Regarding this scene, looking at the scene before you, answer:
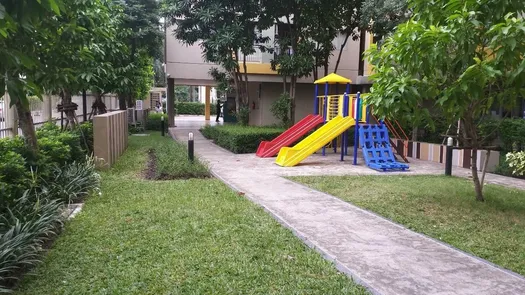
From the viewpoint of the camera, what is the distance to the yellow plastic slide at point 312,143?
1162 centimetres

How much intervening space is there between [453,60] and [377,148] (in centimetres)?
637

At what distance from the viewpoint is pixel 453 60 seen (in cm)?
573

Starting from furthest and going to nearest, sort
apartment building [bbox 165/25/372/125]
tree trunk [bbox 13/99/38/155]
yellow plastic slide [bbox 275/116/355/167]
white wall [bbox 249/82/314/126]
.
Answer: white wall [bbox 249/82/314/126] → apartment building [bbox 165/25/372/125] → yellow plastic slide [bbox 275/116/355/167] → tree trunk [bbox 13/99/38/155]

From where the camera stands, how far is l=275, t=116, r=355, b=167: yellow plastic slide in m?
11.6

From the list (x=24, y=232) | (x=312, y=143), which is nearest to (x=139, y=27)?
(x=312, y=143)

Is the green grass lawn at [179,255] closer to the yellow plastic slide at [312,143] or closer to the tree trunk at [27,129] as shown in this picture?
the tree trunk at [27,129]

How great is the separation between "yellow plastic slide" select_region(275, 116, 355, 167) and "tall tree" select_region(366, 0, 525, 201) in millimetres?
5015

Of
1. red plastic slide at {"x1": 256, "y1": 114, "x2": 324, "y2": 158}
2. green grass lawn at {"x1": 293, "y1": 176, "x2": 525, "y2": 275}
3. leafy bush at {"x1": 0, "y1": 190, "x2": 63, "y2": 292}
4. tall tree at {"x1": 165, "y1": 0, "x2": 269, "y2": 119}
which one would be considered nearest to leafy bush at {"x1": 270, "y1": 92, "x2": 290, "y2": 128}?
tall tree at {"x1": 165, "y1": 0, "x2": 269, "y2": 119}

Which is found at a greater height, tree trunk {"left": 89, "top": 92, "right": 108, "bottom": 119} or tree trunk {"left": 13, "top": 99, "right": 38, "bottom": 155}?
tree trunk {"left": 89, "top": 92, "right": 108, "bottom": 119}

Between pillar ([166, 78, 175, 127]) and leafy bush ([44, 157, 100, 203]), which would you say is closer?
leafy bush ([44, 157, 100, 203])

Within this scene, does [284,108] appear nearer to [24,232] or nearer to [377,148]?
[377,148]

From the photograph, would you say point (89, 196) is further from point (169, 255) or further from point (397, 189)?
point (397, 189)

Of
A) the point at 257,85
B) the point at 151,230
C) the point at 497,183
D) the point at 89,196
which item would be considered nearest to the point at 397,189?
the point at 497,183

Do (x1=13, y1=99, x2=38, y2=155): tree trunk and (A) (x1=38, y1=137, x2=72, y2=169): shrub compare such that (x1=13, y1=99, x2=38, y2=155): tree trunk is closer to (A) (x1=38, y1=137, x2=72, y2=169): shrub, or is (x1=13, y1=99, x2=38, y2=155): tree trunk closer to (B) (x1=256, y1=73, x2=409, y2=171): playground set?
(A) (x1=38, y1=137, x2=72, y2=169): shrub
